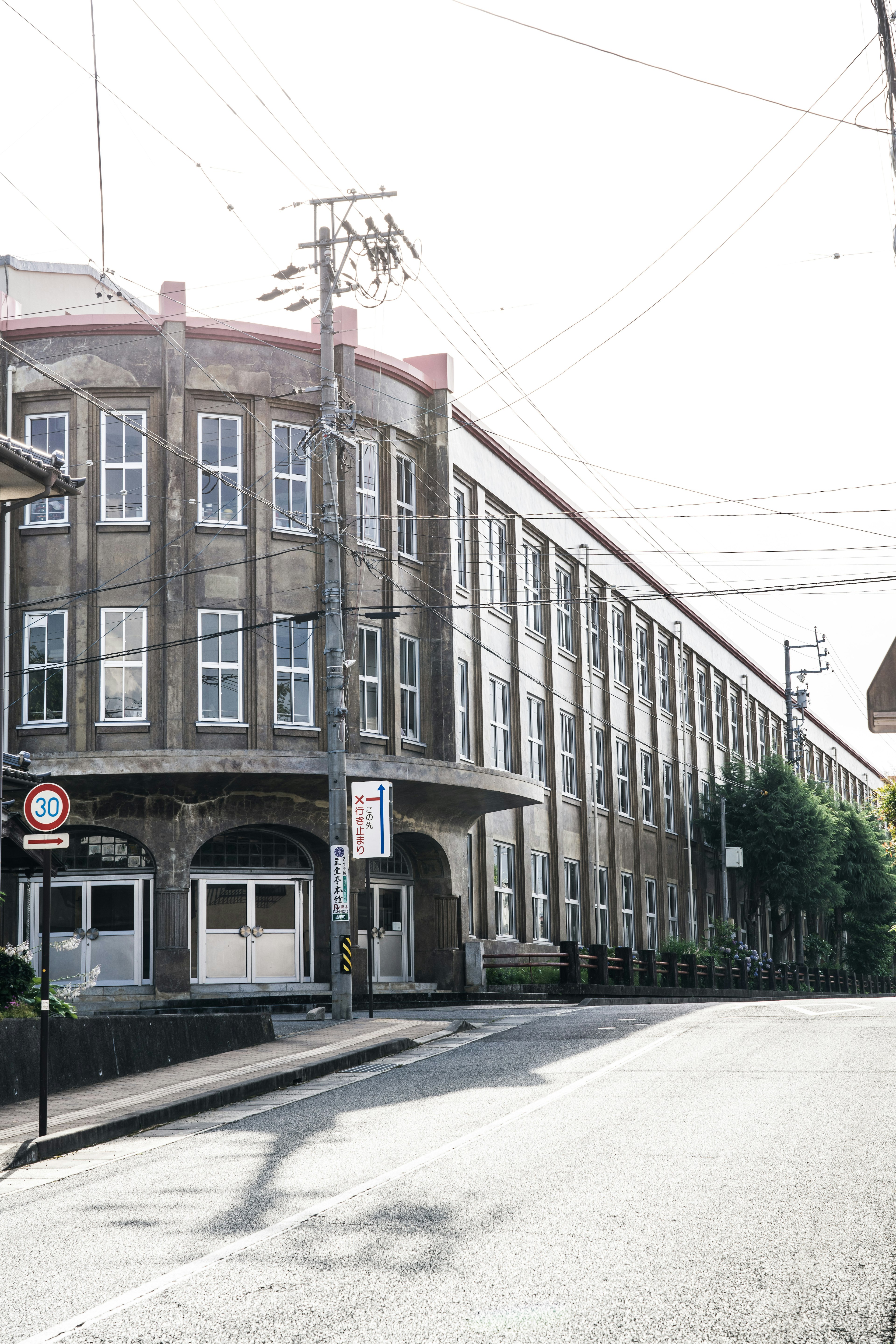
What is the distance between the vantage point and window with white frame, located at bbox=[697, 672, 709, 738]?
58000 mm

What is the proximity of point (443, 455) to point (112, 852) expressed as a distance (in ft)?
36.8

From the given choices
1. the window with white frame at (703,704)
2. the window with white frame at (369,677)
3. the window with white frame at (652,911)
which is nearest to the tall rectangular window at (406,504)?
the window with white frame at (369,677)

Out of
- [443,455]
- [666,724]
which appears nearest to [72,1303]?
[443,455]

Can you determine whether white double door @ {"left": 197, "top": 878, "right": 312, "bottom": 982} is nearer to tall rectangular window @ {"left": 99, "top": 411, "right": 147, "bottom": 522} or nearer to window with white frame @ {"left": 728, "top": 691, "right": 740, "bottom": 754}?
tall rectangular window @ {"left": 99, "top": 411, "right": 147, "bottom": 522}

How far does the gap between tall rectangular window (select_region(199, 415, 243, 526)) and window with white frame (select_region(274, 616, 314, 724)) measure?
7.55 feet

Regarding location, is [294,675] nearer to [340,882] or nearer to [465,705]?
[465,705]

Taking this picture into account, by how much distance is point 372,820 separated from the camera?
77.2ft

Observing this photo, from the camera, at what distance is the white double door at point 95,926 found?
2817 cm

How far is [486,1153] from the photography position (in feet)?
32.7

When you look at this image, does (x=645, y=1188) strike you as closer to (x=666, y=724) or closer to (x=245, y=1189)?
(x=245, y=1189)

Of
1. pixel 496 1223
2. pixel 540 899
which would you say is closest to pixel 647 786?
pixel 540 899

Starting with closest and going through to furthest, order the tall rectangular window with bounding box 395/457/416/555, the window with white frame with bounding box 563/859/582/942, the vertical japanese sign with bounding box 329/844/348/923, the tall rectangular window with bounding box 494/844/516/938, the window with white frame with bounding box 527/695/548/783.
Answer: the vertical japanese sign with bounding box 329/844/348/923, the tall rectangular window with bounding box 395/457/416/555, the tall rectangular window with bounding box 494/844/516/938, the window with white frame with bounding box 527/695/548/783, the window with white frame with bounding box 563/859/582/942

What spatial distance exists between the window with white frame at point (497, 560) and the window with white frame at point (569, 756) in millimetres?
5364

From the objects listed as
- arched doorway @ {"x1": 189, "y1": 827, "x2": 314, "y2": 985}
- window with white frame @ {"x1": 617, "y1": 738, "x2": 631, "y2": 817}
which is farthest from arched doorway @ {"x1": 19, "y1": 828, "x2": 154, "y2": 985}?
window with white frame @ {"x1": 617, "y1": 738, "x2": 631, "y2": 817}
